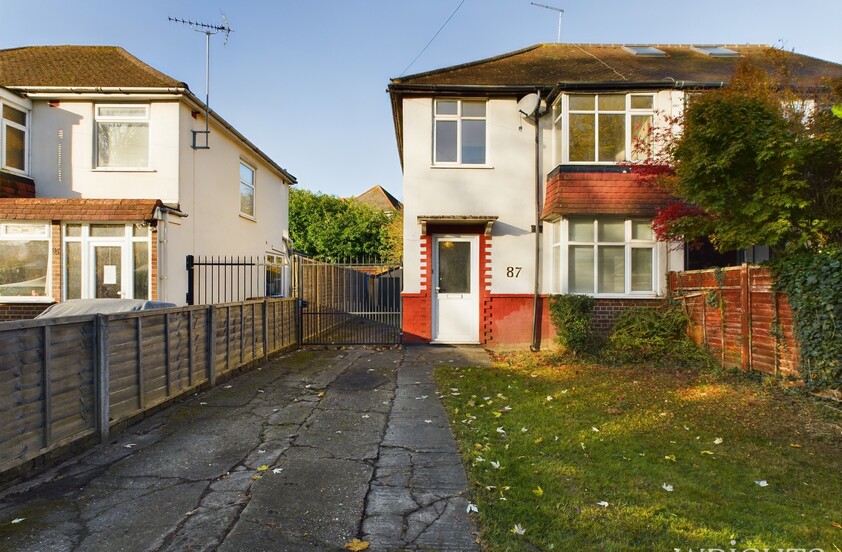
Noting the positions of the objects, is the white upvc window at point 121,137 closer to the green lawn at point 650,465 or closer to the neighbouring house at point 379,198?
the green lawn at point 650,465

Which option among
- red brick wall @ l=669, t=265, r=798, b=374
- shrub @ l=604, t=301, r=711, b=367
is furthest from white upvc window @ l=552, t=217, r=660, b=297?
red brick wall @ l=669, t=265, r=798, b=374

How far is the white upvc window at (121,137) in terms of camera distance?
10773mm

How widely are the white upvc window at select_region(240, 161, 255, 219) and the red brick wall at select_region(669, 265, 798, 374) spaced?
1259 cm

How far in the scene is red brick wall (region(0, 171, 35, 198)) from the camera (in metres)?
10.1

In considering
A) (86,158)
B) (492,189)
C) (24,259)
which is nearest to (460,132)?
(492,189)

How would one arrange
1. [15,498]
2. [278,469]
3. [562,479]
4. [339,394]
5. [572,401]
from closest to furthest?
[15,498] < [562,479] < [278,469] < [572,401] < [339,394]

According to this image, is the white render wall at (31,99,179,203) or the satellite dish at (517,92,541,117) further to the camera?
the white render wall at (31,99,179,203)

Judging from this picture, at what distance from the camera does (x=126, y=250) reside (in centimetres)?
1030

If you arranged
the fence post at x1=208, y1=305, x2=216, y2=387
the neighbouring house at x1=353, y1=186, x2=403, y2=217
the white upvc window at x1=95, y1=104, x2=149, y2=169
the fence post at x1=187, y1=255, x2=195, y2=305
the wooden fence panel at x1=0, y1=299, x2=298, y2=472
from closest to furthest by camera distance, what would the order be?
the wooden fence panel at x1=0, y1=299, x2=298, y2=472 < the fence post at x1=208, y1=305, x2=216, y2=387 < the fence post at x1=187, y1=255, x2=195, y2=305 < the white upvc window at x1=95, y1=104, x2=149, y2=169 < the neighbouring house at x1=353, y1=186, x2=403, y2=217

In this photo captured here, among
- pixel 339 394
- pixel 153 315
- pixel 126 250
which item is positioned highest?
pixel 126 250

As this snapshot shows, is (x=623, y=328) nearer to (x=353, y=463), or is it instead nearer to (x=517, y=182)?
(x=517, y=182)

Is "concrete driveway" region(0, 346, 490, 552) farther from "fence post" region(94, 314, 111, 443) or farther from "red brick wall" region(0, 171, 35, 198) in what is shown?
"red brick wall" region(0, 171, 35, 198)

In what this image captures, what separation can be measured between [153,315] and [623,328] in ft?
27.6

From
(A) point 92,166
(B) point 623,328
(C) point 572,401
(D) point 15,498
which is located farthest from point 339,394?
(A) point 92,166
